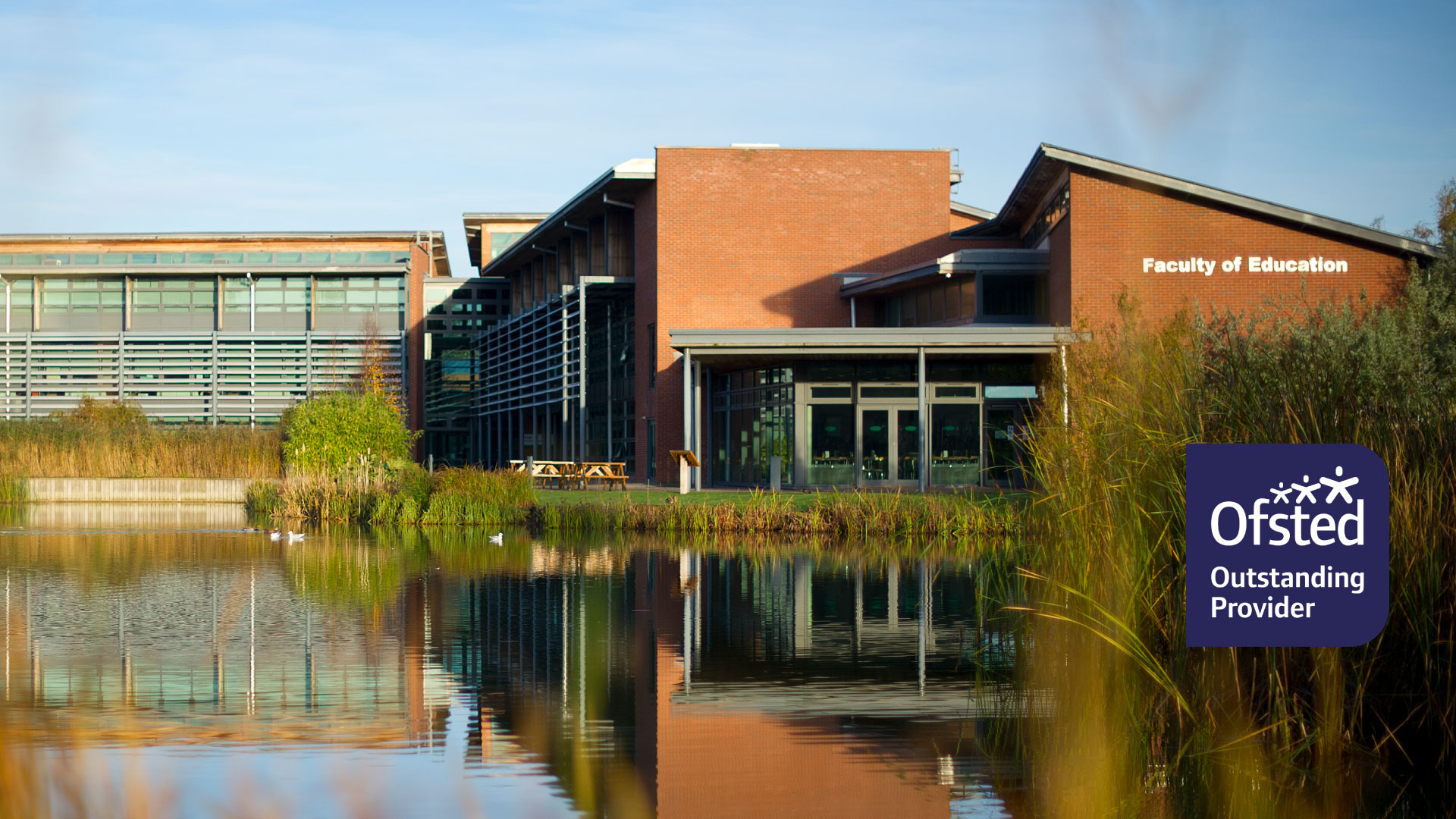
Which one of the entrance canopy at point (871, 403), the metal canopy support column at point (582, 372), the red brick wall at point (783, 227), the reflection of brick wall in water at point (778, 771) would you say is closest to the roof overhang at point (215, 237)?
the metal canopy support column at point (582, 372)

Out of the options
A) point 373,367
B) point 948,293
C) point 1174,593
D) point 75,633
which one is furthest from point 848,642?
point 373,367

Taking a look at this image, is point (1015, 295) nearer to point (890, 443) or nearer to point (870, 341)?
point (870, 341)

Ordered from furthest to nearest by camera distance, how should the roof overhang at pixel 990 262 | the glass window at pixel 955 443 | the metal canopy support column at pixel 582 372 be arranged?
1. the metal canopy support column at pixel 582 372
2. the glass window at pixel 955 443
3. the roof overhang at pixel 990 262

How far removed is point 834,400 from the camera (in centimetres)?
3381

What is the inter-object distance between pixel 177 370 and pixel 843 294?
31.7 m

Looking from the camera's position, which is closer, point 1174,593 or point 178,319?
point 1174,593

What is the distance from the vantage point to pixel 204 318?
59938 mm

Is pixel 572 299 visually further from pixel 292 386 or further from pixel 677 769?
pixel 677 769

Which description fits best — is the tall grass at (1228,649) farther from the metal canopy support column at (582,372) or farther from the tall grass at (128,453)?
the metal canopy support column at (582,372)

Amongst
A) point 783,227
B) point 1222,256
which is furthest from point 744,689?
point 783,227

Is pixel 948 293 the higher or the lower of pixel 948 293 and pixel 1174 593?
the higher

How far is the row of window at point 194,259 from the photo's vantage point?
59875 millimetres

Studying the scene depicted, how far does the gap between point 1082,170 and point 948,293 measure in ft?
18.5

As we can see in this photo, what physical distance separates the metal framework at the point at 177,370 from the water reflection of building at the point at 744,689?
44.8m
